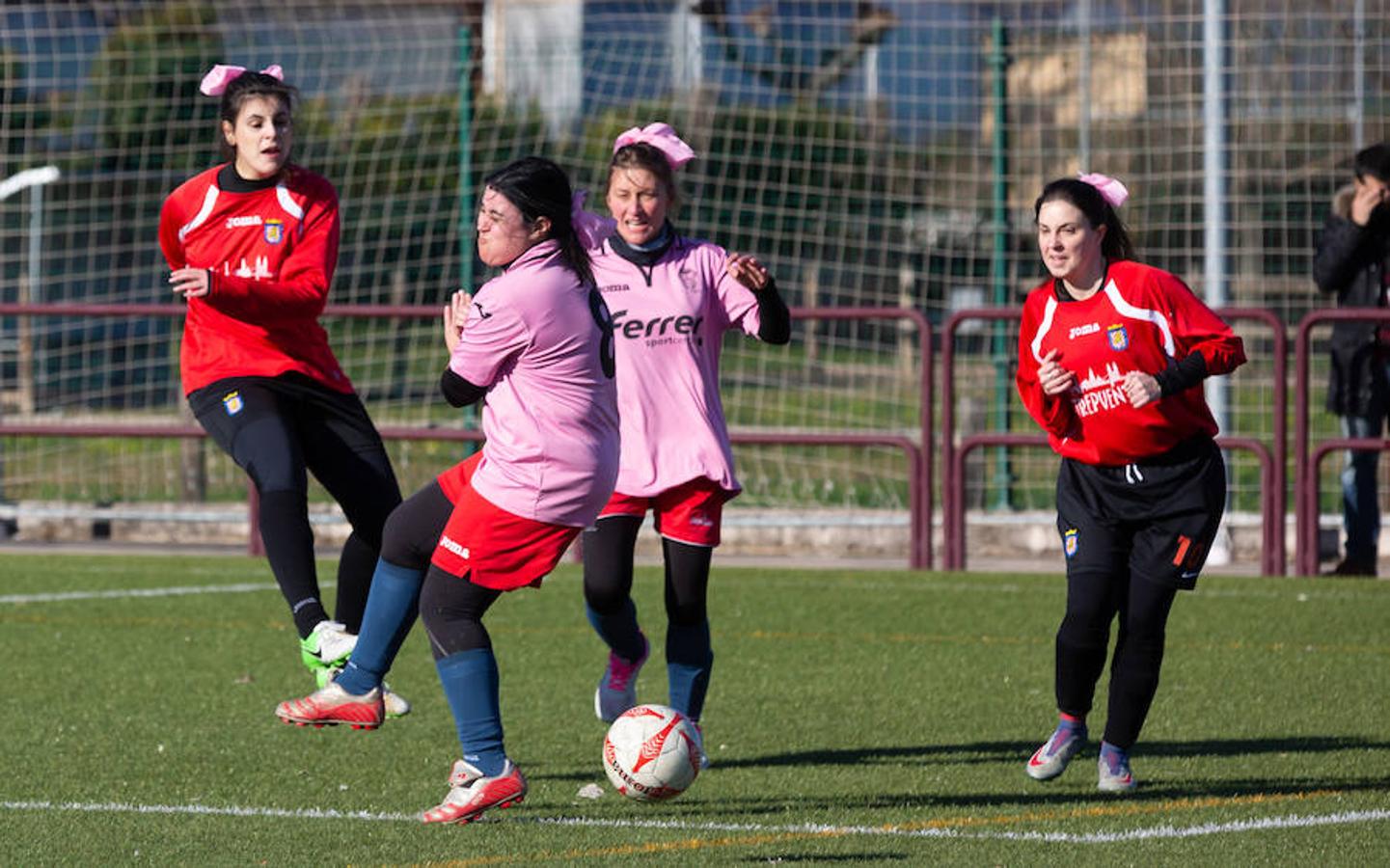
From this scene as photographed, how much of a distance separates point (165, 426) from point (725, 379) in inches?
147

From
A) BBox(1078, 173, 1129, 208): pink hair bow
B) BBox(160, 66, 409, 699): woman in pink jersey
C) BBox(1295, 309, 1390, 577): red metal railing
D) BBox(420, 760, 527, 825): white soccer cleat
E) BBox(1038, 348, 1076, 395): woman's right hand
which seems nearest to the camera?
BBox(420, 760, 527, 825): white soccer cleat

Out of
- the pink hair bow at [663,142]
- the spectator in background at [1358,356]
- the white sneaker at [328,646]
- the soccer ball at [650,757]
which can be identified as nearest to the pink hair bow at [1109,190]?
the pink hair bow at [663,142]

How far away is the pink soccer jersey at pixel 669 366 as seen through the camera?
6.56 meters

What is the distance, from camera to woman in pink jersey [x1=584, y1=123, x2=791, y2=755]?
6.55 meters

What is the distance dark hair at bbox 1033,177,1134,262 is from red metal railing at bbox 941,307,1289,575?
5.35m

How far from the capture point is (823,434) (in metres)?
12.5

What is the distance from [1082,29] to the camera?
1507cm

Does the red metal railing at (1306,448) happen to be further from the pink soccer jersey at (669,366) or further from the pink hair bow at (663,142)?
the pink hair bow at (663,142)

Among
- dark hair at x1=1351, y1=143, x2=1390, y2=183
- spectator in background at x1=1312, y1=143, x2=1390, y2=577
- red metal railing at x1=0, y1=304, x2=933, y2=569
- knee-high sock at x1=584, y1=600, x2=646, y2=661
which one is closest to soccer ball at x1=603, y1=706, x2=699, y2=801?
knee-high sock at x1=584, y1=600, x2=646, y2=661

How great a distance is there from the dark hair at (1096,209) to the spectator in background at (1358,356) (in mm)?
5322

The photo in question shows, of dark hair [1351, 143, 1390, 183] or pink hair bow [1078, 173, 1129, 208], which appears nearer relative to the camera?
pink hair bow [1078, 173, 1129, 208]

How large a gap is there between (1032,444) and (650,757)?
6.67m

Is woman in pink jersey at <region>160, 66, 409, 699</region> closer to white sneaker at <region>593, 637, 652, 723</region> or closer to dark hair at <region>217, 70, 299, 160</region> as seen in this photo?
dark hair at <region>217, 70, 299, 160</region>

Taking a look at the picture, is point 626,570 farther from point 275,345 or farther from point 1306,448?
point 1306,448
